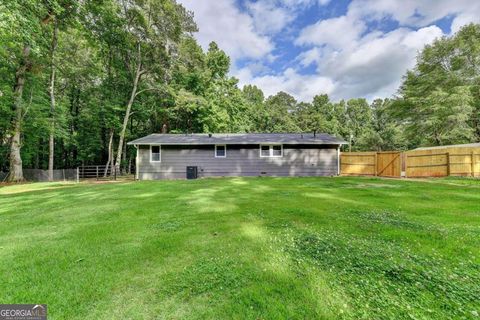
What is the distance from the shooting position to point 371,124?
44.5 metres

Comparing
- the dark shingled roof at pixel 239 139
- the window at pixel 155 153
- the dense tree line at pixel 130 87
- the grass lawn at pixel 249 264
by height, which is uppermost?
the dense tree line at pixel 130 87

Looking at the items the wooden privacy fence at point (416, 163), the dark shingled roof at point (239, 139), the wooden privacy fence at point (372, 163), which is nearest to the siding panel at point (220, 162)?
the dark shingled roof at point (239, 139)

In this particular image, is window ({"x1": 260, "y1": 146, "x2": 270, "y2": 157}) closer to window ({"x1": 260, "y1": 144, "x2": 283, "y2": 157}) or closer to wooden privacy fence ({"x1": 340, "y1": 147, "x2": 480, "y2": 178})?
window ({"x1": 260, "y1": 144, "x2": 283, "y2": 157})

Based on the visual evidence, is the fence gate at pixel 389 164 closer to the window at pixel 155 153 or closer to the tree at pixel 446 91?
the tree at pixel 446 91

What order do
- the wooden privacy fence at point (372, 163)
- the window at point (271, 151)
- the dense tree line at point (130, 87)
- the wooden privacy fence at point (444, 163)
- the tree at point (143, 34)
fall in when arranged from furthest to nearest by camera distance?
the tree at point (143, 34) → the dense tree line at point (130, 87) → the window at point (271, 151) → the wooden privacy fence at point (372, 163) → the wooden privacy fence at point (444, 163)

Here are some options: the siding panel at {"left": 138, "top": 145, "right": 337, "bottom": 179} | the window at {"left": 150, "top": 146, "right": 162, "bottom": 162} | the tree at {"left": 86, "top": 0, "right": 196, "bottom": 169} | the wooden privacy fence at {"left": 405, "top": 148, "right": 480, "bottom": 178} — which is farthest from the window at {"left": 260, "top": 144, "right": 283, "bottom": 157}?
the tree at {"left": 86, "top": 0, "right": 196, "bottom": 169}

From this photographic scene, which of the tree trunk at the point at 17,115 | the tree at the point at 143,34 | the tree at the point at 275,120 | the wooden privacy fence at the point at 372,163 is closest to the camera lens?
the wooden privacy fence at the point at 372,163

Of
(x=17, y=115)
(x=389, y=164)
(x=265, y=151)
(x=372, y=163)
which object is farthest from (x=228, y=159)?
(x=17, y=115)

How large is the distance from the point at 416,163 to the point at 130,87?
24140mm

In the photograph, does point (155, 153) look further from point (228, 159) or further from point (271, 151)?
point (271, 151)

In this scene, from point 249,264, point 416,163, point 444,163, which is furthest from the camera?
point 416,163

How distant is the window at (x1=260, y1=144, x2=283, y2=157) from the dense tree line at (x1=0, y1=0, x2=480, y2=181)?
30.2 ft

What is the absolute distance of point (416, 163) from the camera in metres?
13.4

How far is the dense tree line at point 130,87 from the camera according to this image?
15844 millimetres
